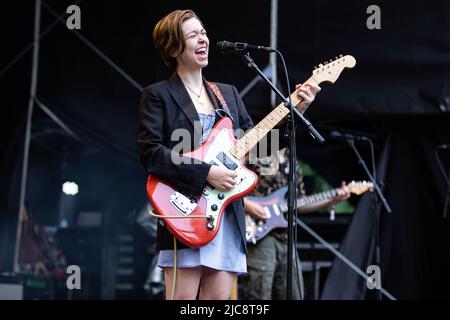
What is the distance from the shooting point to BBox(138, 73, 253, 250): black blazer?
333cm

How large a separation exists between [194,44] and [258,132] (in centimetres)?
54

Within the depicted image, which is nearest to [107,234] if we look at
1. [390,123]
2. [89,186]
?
[89,186]

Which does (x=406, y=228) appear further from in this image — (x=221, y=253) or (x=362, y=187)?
(x=221, y=253)

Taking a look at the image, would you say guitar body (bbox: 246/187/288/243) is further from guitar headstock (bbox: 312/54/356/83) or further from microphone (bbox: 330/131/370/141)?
guitar headstock (bbox: 312/54/356/83)

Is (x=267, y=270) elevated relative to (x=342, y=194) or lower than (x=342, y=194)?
lower

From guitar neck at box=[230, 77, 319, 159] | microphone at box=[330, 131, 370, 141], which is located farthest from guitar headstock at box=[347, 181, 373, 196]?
guitar neck at box=[230, 77, 319, 159]

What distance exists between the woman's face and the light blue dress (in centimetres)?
76

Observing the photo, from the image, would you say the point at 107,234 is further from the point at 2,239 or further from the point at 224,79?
the point at 224,79

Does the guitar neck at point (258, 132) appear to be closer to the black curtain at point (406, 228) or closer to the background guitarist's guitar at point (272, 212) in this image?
the background guitarist's guitar at point (272, 212)

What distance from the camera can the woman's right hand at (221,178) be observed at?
3330mm

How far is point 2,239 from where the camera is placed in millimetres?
6098

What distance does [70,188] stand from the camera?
664 centimetres

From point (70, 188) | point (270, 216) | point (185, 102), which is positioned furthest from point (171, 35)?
point (70, 188)

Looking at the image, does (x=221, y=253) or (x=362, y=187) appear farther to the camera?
(x=362, y=187)
